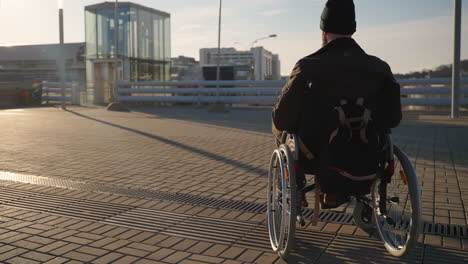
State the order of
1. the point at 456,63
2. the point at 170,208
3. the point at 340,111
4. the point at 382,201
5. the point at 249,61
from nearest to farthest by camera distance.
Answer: the point at 340,111, the point at 382,201, the point at 170,208, the point at 456,63, the point at 249,61

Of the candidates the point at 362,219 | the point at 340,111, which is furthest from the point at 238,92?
the point at 340,111

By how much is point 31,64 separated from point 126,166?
89916 mm

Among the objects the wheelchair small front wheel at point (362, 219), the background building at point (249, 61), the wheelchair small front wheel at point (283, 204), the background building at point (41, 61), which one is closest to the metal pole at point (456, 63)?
the wheelchair small front wheel at point (362, 219)

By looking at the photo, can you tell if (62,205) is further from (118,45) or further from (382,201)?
(118,45)

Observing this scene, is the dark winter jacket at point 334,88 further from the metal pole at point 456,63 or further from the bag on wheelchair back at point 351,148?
the metal pole at point 456,63

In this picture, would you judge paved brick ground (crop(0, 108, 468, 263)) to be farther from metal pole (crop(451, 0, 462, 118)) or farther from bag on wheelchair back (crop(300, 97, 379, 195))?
metal pole (crop(451, 0, 462, 118))

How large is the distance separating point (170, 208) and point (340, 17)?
2464 millimetres

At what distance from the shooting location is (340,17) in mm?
3463

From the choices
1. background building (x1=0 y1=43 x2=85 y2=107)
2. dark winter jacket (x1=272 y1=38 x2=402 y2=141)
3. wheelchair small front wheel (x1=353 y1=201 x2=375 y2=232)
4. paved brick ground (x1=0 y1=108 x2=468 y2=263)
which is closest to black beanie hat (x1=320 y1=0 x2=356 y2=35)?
dark winter jacket (x1=272 y1=38 x2=402 y2=141)

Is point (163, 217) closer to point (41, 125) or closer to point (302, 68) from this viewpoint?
point (302, 68)

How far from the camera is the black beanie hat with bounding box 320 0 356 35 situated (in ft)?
11.3

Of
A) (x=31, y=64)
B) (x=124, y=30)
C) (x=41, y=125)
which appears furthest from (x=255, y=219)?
(x=31, y=64)

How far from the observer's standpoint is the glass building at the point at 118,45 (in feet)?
94.2

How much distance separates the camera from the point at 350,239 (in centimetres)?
394
